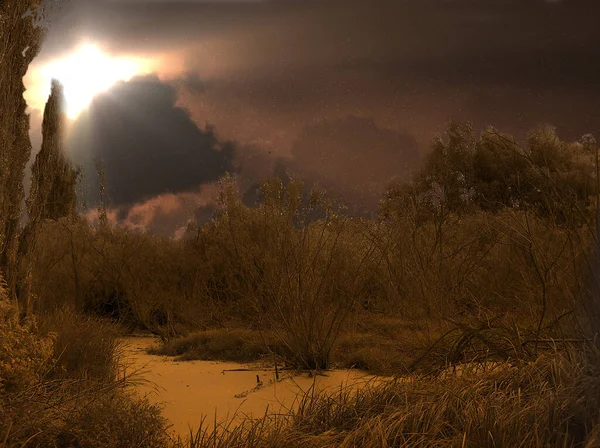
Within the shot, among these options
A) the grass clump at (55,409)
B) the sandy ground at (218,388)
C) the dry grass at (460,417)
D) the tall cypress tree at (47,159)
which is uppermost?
the tall cypress tree at (47,159)

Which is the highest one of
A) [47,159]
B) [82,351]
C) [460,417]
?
[47,159]

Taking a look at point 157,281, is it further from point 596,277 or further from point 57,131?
point 596,277

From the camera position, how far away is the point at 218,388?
621 cm

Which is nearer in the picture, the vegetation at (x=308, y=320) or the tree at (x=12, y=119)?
the vegetation at (x=308, y=320)

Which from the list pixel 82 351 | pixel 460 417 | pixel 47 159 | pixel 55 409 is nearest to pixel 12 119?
pixel 47 159

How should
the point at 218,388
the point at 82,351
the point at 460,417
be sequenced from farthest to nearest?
the point at 218,388 → the point at 82,351 → the point at 460,417

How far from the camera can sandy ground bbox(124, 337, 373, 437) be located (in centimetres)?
527

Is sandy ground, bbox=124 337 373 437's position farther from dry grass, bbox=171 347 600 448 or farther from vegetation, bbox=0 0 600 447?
dry grass, bbox=171 347 600 448

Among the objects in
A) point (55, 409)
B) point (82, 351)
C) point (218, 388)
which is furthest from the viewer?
point (218, 388)

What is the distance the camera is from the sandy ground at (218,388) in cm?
527

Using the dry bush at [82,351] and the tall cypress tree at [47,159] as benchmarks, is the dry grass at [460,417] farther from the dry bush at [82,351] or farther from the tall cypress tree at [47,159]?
the tall cypress tree at [47,159]

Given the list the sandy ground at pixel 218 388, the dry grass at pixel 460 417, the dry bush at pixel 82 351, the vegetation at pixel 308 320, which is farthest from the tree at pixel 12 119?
the dry grass at pixel 460 417

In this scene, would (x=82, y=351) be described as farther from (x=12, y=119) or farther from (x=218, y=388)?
(x=12, y=119)

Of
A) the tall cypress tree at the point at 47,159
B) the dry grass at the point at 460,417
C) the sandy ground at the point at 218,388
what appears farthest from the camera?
the tall cypress tree at the point at 47,159
